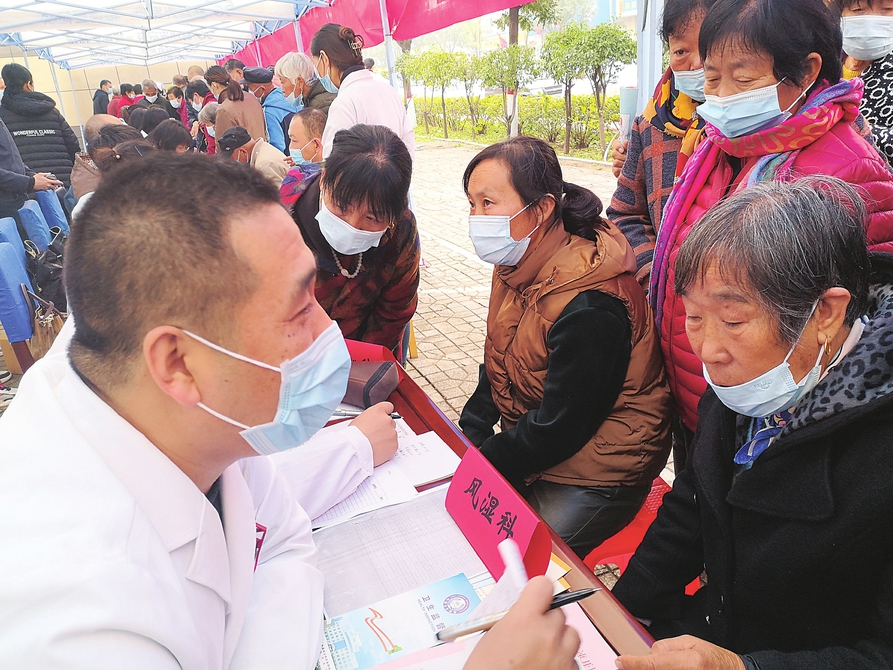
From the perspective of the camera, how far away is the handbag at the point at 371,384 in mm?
2059

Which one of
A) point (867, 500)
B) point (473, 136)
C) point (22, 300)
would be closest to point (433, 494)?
point (867, 500)

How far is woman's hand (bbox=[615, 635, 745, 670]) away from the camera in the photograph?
1066mm

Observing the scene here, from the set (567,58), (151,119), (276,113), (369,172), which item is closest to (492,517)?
(369,172)

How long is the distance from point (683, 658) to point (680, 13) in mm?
2032

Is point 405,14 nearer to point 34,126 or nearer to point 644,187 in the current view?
point 34,126

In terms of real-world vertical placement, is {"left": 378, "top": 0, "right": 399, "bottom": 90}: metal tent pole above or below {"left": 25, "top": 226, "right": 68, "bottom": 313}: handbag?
above

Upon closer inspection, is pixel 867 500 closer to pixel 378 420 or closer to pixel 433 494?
pixel 433 494

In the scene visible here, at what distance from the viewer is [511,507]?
4.28 ft

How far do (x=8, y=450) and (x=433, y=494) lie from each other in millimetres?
922

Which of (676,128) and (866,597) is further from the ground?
(676,128)

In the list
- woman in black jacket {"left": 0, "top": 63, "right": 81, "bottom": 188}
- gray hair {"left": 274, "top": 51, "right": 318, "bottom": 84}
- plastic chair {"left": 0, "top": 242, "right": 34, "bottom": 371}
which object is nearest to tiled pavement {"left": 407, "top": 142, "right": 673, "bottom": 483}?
gray hair {"left": 274, "top": 51, "right": 318, "bottom": 84}

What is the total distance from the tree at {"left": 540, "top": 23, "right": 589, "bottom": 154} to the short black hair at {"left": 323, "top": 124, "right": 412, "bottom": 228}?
458 inches

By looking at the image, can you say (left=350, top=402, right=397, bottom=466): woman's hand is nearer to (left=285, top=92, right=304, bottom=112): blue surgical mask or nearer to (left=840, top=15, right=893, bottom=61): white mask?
(left=840, top=15, right=893, bottom=61): white mask

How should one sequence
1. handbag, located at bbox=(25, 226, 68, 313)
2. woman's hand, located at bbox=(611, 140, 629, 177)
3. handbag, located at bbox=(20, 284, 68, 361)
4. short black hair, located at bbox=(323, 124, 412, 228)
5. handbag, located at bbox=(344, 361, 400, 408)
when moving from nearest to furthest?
1. handbag, located at bbox=(344, 361, 400, 408)
2. short black hair, located at bbox=(323, 124, 412, 228)
3. woman's hand, located at bbox=(611, 140, 629, 177)
4. handbag, located at bbox=(20, 284, 68, 361)
5. handbag, located at bbox=(25, 226, 68, 313)
